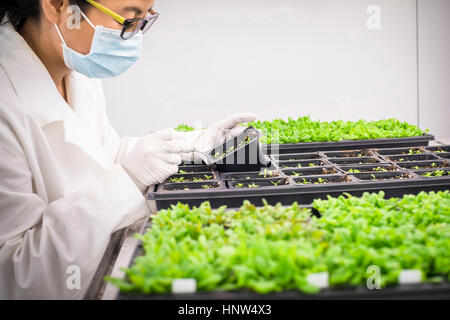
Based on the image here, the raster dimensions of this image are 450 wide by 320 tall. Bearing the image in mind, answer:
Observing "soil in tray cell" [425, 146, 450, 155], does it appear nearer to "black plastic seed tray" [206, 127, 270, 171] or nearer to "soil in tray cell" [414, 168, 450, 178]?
"soil in tray cell" [414, 168, 450, 178]

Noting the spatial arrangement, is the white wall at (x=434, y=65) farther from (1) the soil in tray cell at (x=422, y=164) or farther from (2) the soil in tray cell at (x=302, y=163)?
(2) the soil in tray cell at (x=302, y=163)

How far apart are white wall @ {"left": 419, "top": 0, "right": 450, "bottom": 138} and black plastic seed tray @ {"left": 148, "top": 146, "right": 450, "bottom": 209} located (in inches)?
92.9

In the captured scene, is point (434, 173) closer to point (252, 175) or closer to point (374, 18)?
point (252, 175)

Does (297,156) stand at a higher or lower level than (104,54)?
lower

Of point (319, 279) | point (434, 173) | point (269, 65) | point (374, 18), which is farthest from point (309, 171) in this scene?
point (374, 18)

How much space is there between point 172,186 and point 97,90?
83cm

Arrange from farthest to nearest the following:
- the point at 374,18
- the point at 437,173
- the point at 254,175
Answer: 1. the point at 374,18
2. the point at 254,175
3. the point at 437,173

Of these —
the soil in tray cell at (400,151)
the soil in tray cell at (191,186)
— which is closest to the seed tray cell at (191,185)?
the soil in tray cell at (191,186)

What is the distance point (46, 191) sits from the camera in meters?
1.55

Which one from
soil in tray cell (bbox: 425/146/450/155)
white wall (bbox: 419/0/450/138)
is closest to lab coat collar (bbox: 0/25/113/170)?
soil in tray cell (bbox: 425/146/450/155)

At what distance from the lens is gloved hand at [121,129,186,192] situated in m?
1.71

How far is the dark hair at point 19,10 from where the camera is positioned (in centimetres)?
152

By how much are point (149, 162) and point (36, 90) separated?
50 cm

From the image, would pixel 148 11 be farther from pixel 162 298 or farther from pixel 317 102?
pixel 317 102
